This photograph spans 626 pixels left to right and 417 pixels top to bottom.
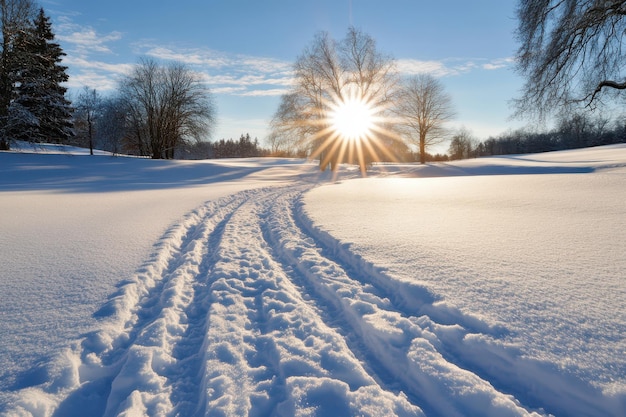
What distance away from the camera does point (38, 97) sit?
69.4 feet

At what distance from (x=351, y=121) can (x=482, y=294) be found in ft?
70.7

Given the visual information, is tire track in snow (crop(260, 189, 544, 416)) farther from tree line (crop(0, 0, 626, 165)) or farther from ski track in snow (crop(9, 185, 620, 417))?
tree line (crop(0, 0, 626, 165))

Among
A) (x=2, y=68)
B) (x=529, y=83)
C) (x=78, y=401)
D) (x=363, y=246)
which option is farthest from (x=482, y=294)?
(x=2, y=68)

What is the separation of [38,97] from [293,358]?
1137 inches

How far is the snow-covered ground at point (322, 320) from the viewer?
1763 millimetres

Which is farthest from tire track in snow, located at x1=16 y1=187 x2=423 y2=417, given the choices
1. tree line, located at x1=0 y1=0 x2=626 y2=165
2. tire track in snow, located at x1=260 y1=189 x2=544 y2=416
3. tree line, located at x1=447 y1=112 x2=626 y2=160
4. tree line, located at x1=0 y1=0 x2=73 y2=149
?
tree line, located at x1=447 y1=112 x2=626 y2=160

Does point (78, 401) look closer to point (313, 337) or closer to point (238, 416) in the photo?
point (238, 416)

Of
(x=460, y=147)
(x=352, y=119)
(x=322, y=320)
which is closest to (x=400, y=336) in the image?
(x=322, y=320)

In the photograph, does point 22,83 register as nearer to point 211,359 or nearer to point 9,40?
point 9,40

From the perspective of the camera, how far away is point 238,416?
1.66m

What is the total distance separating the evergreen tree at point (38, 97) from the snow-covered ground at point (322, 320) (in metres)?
20.3

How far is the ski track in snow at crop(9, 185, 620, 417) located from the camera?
5.66ft

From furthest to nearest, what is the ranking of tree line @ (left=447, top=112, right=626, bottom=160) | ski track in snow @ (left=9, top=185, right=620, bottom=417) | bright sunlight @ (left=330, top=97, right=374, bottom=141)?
tree line @ (left=447, top=112, right=626, bottom=160)
bright sunlight @ (left=330, top=97, right=374, bottom=141)
ski track in snow @ (left=9, top=185, right=620, bottom=417)

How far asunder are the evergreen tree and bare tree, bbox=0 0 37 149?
401mm
